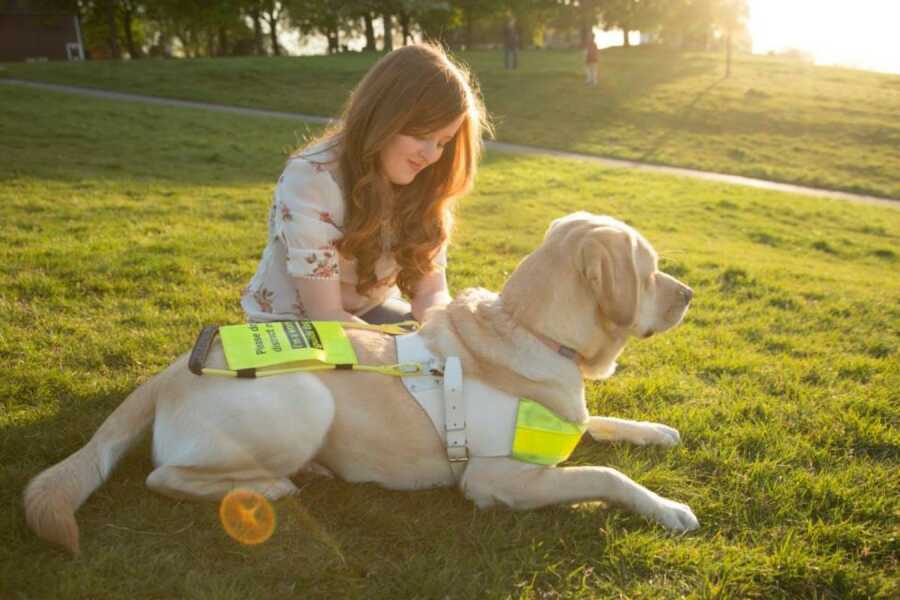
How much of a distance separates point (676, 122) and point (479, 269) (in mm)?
21055

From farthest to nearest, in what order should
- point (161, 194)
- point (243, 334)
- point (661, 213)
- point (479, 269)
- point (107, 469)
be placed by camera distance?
point (661, 213)
point (161, 194)
point (479, 269)
point (243, 334)
point (107, 469)

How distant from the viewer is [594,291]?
3.48 metres

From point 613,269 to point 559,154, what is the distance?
1759cm

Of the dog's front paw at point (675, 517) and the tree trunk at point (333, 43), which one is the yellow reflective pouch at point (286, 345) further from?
the tree trunk at point (333, 43)

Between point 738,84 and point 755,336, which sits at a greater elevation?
point 738,84

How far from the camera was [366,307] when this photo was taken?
525 centimetres

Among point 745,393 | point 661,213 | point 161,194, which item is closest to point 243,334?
point 745,393

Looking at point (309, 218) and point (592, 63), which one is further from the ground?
point (592, 63)

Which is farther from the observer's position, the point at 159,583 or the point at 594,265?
the point at 594,265

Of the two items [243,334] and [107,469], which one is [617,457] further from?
[107,469]

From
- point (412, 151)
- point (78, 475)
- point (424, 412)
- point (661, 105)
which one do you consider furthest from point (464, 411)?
point (661, 105)

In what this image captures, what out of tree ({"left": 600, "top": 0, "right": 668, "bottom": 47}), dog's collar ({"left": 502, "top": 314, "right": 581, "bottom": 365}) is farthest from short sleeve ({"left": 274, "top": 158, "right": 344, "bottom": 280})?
tree ({"left": 600, "top": 0, "right": 668, "bottom": 47})

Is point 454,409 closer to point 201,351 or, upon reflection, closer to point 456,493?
point 456,493

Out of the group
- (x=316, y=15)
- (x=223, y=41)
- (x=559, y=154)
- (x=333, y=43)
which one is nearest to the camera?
(x=559, y=154)
